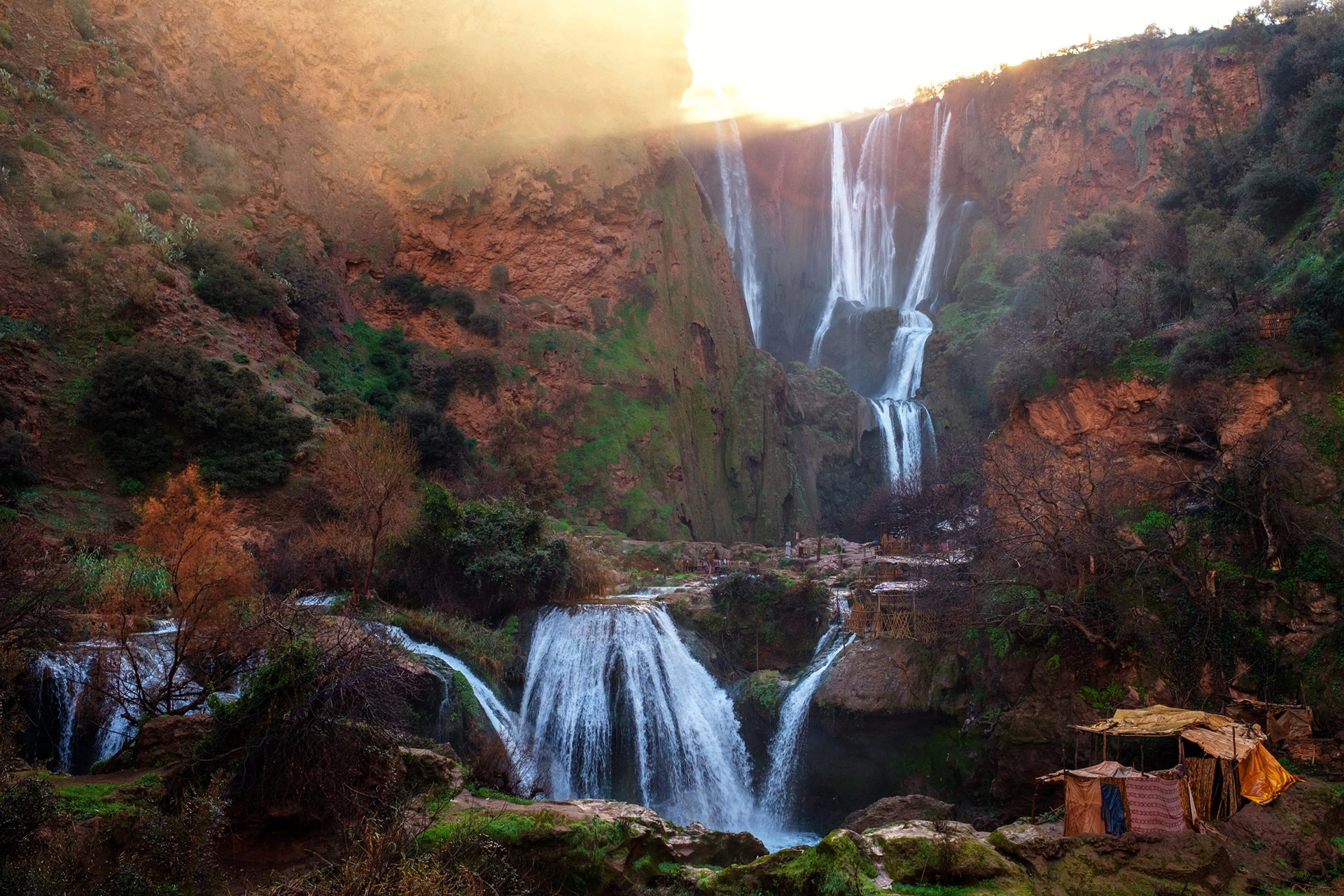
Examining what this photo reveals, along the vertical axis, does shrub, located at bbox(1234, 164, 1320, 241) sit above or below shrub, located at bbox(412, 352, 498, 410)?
above

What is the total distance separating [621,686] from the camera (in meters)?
18.6

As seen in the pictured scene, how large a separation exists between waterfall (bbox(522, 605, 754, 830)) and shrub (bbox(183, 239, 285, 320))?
50.8ft

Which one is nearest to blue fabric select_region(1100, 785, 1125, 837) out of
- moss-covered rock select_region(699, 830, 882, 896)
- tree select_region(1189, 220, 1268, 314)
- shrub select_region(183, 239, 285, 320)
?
moss-covered rock select_region(699, 830, 882, 896)

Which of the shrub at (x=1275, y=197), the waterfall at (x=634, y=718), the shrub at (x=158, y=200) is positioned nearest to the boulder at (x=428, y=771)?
the waterfall at (x=634, y=718)

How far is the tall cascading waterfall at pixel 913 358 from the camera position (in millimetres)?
42844

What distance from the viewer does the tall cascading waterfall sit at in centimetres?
4284

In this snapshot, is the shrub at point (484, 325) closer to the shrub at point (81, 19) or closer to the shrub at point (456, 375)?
the shrub at point (456, 375)

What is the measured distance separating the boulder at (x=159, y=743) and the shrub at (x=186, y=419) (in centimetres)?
1354

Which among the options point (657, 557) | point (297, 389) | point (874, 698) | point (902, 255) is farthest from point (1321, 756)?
point (902, 255)

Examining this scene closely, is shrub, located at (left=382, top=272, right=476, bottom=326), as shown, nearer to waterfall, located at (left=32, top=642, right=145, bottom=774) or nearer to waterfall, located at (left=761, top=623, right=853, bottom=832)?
waterfall, located at (left=761, top=623, right=853, bottom=832)

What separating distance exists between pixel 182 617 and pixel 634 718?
31.6ft

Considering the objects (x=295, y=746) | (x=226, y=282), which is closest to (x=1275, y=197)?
(x=295, y=746)

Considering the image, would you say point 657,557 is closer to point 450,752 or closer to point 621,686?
point 621,686

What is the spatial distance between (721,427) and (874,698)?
78.0ft
